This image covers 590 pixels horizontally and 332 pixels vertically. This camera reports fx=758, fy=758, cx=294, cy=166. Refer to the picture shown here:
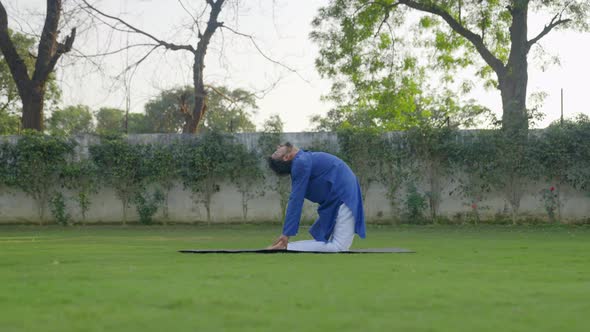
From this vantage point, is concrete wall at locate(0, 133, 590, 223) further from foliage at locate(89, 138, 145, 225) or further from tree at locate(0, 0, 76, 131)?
tree at locate(0, 0, 76, 131)

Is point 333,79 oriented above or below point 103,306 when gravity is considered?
above

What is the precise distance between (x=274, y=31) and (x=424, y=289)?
18.0 meters


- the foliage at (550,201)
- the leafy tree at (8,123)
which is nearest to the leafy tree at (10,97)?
the leafy tree at (8,123)

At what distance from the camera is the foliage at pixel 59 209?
18.7 meters

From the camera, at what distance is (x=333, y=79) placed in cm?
2342

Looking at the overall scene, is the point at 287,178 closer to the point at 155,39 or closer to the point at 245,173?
the point at 245,173

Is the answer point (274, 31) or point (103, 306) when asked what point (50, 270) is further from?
point (274, 31)

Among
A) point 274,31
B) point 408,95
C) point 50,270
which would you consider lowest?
point 50,270

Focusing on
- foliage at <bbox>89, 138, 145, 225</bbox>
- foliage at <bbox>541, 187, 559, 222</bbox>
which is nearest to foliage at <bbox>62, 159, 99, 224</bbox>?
foliage at <bbox>89, 138, 145, 225</bbox>

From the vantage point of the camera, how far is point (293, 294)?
4625 mm

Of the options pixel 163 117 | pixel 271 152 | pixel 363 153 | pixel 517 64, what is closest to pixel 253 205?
pixel 271 152

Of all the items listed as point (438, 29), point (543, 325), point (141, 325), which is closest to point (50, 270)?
point (141, 325)

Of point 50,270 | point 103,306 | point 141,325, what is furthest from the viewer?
point 50,270

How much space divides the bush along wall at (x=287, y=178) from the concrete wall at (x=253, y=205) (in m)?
0.03
